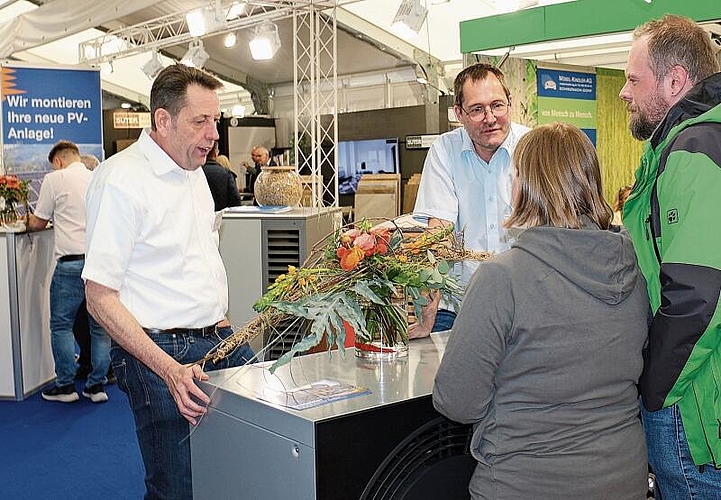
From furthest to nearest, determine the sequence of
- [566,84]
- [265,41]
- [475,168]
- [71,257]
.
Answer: [265,41] → [566,84] → [71,257] → [475,168]

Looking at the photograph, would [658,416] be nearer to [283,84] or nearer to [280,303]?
[280,303]

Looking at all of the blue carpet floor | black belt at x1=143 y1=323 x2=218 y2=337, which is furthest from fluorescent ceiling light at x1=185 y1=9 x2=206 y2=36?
black belt at x1=143 y1=323 x2=218 y2=337

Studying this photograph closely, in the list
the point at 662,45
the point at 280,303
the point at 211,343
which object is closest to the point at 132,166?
the point at 211,343

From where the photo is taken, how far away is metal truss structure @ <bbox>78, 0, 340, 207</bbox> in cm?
829

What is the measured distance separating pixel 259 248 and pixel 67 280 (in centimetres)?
204

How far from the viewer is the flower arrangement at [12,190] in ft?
18.5

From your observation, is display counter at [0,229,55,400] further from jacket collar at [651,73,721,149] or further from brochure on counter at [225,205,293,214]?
jacket collar at [651,73,721,149]

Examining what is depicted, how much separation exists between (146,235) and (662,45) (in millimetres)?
1459

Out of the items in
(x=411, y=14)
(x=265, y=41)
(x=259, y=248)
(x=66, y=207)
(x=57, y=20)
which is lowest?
(x=259, y=248)

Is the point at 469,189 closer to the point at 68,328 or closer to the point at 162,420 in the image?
the point at 162,420

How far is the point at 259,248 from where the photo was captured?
3.87 metres

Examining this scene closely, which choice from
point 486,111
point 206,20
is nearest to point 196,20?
point 206,20

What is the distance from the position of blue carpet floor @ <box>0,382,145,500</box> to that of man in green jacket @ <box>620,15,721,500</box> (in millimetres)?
2727

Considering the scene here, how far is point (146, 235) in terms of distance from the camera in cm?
221
